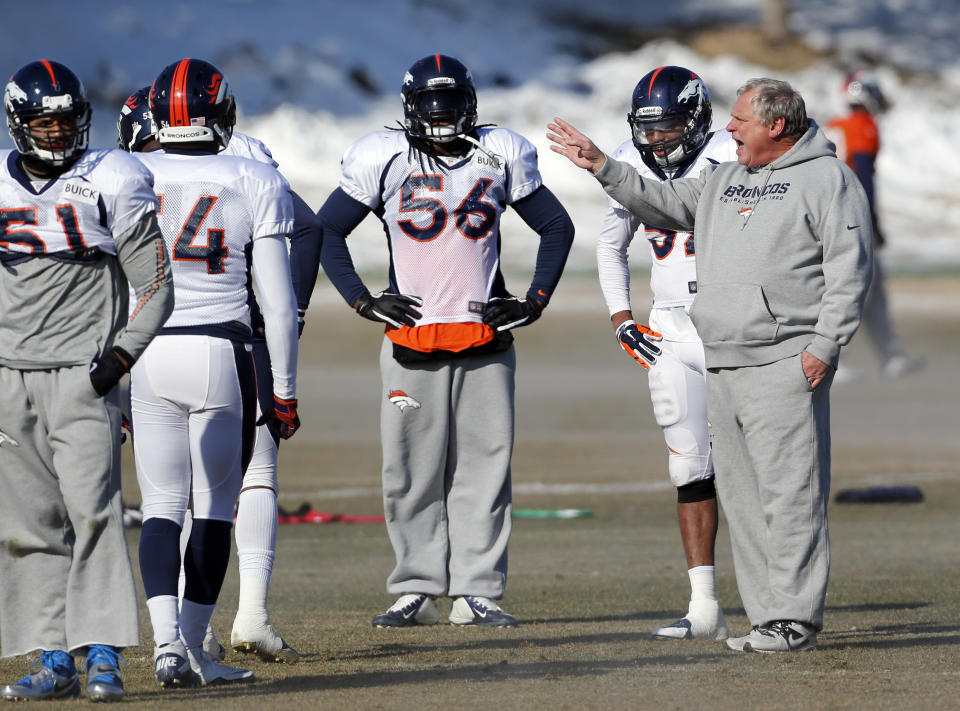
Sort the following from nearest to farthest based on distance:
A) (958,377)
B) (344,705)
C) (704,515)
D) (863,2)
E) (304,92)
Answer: (344,705) → (704,515) → (958,377) → (304,92) → (863,2)

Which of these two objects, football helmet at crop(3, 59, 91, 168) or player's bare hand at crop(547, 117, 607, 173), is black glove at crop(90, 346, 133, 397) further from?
player's bare hand at crop(547, 117, 607, 173)

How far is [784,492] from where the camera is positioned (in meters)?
6.59

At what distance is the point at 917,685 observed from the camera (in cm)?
593

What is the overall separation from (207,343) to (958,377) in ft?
57.1

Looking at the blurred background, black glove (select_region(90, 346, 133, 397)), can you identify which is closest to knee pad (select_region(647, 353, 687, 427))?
black glove (select_region(90, 346, 133, 397))

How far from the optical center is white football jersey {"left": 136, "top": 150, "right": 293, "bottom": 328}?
6.09 metres

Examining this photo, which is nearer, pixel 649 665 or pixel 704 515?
pixel 649 665

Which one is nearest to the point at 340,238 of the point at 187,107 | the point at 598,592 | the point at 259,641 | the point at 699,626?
Result: the point at 187,107

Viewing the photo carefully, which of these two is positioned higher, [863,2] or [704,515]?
[863,2]

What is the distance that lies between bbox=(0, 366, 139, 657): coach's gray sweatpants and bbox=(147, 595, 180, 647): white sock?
0.11m

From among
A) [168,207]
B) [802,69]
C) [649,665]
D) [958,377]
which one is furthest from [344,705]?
[802,69]

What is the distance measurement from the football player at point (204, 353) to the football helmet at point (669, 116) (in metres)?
1.97

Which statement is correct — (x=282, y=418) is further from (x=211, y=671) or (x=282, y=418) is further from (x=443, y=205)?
(x=443, y=205)

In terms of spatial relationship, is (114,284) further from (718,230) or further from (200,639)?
(718,230)
